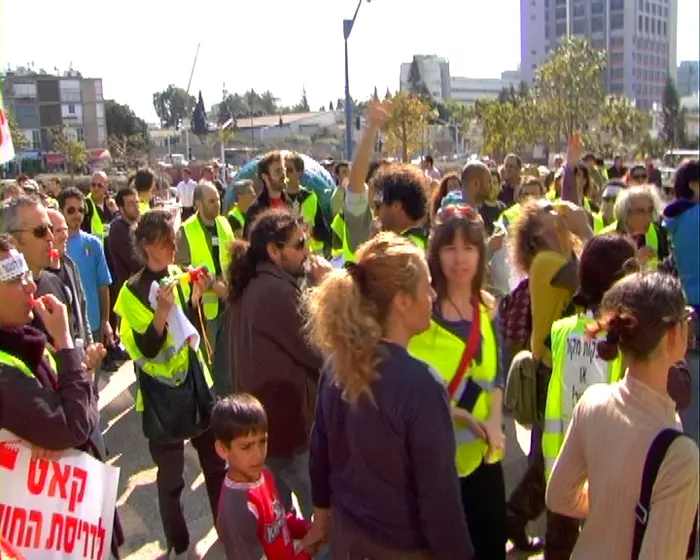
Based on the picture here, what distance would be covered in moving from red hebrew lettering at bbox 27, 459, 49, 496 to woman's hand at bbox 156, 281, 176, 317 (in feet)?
4.12

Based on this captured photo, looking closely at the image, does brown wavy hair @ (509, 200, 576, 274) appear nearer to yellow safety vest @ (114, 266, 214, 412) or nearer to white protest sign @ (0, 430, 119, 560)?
yellow safety vest @ (114, 266, 214, 412)

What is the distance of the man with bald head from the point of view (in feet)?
30.1

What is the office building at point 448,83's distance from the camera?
14190cm

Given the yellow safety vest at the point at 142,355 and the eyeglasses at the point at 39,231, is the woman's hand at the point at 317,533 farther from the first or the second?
the eyeglasses at the point at 39,231

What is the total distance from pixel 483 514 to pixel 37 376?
175 centimetres

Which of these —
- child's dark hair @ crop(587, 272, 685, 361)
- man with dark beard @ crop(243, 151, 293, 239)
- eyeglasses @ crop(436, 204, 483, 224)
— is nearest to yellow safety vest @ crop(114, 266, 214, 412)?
A: eyeglasses @ crop(436, 204, 483, 224)

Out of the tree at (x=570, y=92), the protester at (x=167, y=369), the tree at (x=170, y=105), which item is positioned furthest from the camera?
the tree at (x=170, y=105)

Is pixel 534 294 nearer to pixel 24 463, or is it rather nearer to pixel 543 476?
pixel 543 476

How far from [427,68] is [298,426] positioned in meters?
149

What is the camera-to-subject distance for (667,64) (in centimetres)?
190

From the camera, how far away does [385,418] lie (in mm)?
2312

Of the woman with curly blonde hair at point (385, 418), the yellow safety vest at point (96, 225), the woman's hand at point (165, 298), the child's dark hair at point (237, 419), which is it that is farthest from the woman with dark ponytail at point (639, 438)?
the yellow safety vest at point (96, 225)

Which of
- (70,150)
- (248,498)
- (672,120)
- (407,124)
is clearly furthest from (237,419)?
(70,150)

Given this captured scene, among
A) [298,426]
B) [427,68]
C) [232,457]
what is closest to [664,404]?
[232,457]
